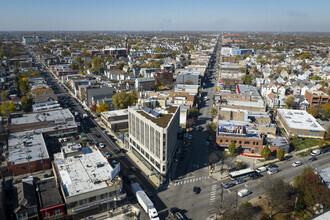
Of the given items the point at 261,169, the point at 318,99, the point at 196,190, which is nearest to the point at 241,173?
the point at 261,169

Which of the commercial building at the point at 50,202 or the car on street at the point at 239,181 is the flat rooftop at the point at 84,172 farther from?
the car on street at the point at 239,181

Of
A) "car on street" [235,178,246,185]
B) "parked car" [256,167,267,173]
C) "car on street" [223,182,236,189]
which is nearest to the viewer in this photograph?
"car on street" [223,182,236,189]

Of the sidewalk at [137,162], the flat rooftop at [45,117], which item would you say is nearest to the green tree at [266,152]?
the sidewalk at [137,162]

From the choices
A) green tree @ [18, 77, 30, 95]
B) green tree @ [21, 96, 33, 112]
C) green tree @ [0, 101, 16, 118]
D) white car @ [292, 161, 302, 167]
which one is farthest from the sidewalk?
green tree @ [18, 77, 30, 95]

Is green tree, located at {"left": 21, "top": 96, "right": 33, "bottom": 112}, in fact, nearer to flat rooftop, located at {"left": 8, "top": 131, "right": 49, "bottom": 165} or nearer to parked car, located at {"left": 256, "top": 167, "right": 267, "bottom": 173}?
flat rooftop, located at {"left": 8, "top": 131, "right": 49, "bottom": 165}

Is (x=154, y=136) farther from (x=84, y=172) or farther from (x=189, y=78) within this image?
(x=189, y=78)

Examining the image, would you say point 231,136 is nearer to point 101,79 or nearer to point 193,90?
point 193,90
